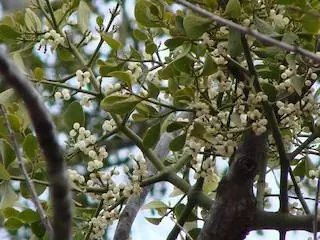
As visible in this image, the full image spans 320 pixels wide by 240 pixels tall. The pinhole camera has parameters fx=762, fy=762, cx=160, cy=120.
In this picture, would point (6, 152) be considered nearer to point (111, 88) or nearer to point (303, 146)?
point (111, 88)

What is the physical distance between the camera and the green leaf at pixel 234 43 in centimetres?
68

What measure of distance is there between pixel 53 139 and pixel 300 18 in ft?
1.27

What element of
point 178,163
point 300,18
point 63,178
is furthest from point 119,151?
point 63,178

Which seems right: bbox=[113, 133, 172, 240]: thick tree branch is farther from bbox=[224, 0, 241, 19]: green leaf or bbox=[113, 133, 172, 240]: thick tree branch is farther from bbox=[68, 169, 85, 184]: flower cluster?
bbox=[224, 0, 241, 19]: green leaf

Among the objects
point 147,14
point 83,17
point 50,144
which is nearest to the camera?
point 50,144

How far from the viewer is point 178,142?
31.6 inches

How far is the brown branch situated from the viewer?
37cm

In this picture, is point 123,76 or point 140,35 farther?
point 140,35

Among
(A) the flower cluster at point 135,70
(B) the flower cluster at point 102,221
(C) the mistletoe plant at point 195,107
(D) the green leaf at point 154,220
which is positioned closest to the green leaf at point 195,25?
(C) the mistletoe plant at point 195,107

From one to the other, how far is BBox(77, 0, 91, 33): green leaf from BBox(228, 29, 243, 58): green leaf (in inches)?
9.9

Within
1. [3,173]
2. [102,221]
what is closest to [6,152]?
[3,173]

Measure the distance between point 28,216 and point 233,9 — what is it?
0.32 meters

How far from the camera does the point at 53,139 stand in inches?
14.9

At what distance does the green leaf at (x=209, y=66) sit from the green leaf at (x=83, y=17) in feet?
0.72
